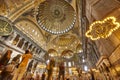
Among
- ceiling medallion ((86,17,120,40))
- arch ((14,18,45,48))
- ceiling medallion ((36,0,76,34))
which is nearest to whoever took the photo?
ceiling medallion ((86,17,120,40))

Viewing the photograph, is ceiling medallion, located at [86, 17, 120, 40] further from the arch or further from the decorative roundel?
the arch

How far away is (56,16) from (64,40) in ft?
22.7

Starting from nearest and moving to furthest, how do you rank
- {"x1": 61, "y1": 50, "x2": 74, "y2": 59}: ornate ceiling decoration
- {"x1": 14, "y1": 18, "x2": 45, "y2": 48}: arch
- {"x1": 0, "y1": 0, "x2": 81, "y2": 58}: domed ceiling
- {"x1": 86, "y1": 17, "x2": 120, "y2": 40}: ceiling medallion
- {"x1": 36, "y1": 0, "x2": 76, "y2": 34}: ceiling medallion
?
{"x1": 86, "y1": 17, "x2": 120, "y2": 40}: ceiling medallion < {"x1": 0, "y1": 0, "x2": 81, "y2": 58}: domed ceiling < {"x1": 14, "y1": 18, "x2": 45, "y2": 48}: arch < {"x1": 36, "y1": 0, "x2": 76, "y2": 34}: ceiling medallion < {"x1": 61, "y1": 50, "x2": 74, "y2": 59}: ornate ceiling decoration

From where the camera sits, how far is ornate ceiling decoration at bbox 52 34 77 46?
74.0 ft

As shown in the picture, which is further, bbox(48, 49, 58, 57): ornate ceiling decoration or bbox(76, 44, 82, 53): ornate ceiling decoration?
bbox(76, 44, 82, 53): ornate ceiling decoration

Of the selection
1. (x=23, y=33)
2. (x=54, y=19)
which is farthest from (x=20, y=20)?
(x=54, y=19)

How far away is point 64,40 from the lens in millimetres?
23375

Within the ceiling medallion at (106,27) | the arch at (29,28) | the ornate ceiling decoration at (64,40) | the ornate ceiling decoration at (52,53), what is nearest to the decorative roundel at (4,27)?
the arch at (29,28)

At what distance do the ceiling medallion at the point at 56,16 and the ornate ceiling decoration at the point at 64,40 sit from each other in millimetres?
3468

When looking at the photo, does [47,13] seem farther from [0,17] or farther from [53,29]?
[0,17]

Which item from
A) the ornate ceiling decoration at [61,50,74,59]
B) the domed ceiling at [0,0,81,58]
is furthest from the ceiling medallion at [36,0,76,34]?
the ornate ceiling decoration at [61,50,74,59]

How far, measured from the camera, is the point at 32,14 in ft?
52.2

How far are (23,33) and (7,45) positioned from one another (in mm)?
3370

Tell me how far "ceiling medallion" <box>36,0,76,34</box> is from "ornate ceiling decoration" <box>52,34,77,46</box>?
3.47 meters
